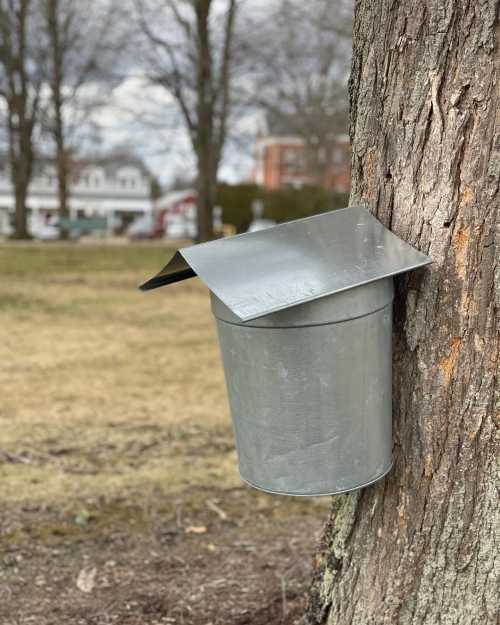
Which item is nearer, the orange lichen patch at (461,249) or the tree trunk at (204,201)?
the orange lichen patch at (461,249)

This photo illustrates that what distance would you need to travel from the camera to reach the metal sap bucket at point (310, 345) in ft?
4.65

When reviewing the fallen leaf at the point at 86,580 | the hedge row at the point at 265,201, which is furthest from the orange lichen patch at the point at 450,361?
the hedge row at the point at 265,201

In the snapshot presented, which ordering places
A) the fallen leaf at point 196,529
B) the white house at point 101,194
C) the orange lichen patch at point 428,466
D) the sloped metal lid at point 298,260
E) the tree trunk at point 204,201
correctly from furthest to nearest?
the white house at point 101,194 → the tree trunk at point 204,201 → the fallen leaf at point 196,529 → the orange lichen patch at point 428,466 → the sloped metal lid at point 298,260

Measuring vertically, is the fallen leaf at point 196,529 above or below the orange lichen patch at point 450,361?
below

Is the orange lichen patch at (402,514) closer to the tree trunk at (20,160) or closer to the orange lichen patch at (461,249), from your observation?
the orange lichen patch at (461,249)

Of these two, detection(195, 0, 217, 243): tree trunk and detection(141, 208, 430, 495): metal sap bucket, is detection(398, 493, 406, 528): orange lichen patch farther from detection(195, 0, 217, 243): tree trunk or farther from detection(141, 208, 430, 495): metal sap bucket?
detection(195, 0, 217, 243): tree trunk

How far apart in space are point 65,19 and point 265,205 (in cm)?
1296

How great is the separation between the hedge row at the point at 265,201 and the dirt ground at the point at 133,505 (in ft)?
89.6

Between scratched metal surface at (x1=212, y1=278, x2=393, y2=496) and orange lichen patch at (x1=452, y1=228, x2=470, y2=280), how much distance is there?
0.55ft

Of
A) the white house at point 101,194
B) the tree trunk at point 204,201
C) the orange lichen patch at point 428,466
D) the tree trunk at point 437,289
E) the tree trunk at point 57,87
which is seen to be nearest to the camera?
the tree trunk at point 437,289

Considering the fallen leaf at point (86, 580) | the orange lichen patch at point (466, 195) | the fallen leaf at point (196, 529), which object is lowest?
the fallen leaf at point (196, 529)

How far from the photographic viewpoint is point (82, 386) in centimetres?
529

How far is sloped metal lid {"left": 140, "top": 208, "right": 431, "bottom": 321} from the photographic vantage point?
4.46ft

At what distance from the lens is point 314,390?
1465 millimetres
